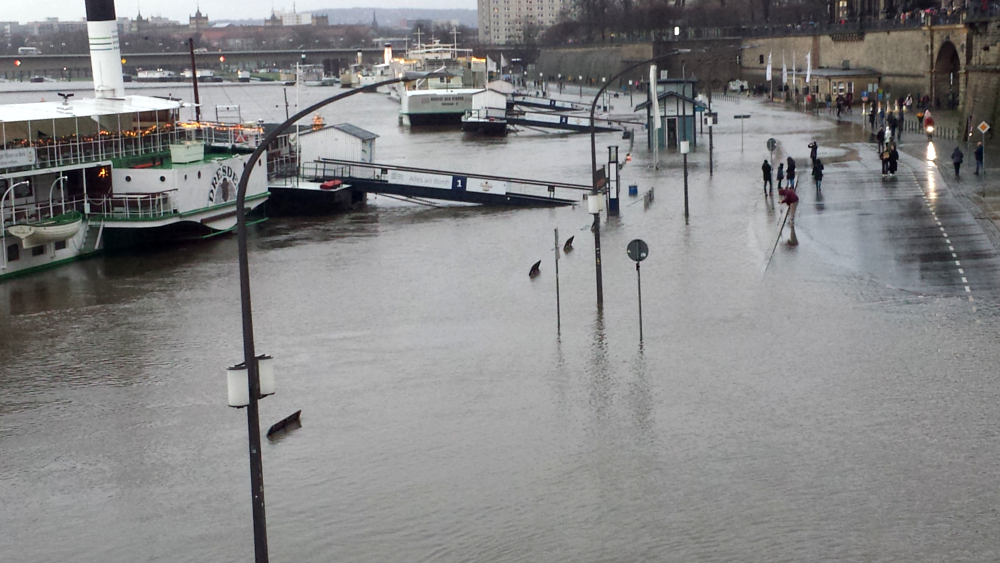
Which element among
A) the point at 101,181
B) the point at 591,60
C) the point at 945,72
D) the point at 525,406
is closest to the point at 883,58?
the point at 945,72

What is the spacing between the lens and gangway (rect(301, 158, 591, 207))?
35.7 m

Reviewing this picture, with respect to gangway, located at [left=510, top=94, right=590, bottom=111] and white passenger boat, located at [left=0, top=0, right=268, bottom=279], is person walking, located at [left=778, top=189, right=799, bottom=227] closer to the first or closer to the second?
white passenger boat, located at [left=0, top=0, right=268, bottom=279]

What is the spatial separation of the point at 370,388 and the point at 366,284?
8.21m

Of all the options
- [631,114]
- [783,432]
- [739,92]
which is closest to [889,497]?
[783,432]

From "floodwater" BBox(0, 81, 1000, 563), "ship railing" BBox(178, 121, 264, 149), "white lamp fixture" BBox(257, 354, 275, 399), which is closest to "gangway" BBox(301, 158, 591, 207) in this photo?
"ship railing" BBox(178, 121, 264, 149)

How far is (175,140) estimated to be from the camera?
113 feet

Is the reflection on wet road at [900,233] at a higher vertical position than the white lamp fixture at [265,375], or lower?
lower

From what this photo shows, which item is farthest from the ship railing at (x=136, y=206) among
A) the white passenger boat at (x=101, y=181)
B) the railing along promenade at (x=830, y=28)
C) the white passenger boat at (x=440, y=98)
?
the white passenger boat at (x=440, y=98)

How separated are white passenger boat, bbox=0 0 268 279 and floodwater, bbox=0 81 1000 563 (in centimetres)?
122

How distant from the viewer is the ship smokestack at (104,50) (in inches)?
1513

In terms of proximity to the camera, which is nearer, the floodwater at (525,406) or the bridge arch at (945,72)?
the floodwater at (525,406)

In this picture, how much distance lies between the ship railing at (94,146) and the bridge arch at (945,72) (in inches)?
1688

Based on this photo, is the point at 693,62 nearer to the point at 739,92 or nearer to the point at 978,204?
the point at 739,92

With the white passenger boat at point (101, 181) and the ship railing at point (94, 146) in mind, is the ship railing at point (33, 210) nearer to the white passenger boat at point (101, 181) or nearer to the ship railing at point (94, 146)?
the white passenger boat at point (101, 181)
